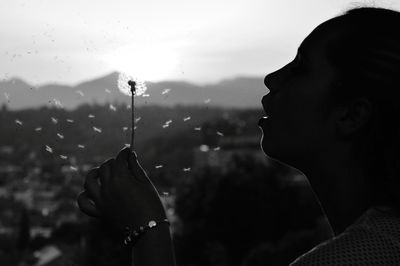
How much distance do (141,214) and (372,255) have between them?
1.36ft

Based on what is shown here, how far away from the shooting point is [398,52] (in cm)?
123

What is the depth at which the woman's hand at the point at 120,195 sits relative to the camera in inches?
51.3

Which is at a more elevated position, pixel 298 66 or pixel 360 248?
pixel 298 66

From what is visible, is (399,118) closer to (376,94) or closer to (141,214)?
(376,94)

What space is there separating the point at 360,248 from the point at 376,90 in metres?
0.28

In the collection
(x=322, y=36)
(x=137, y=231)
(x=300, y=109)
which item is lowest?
(x=137, y=231)

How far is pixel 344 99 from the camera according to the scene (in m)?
1.26

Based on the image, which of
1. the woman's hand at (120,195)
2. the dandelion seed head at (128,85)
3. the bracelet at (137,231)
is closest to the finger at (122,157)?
the woman's hand at (120,195)

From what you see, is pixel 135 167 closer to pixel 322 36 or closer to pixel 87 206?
pixel 87 206

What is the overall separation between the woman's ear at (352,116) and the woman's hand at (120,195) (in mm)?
347

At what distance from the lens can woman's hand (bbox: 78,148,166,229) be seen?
4.27 ft

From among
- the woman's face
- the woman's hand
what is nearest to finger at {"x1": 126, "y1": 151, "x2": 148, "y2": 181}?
the woman's hand

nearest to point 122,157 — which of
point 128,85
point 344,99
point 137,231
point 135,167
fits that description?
point 135,167

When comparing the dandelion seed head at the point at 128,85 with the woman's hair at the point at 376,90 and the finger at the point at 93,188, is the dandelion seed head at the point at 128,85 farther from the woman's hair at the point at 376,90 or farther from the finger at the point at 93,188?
the woman's hair at the point at 376,90
